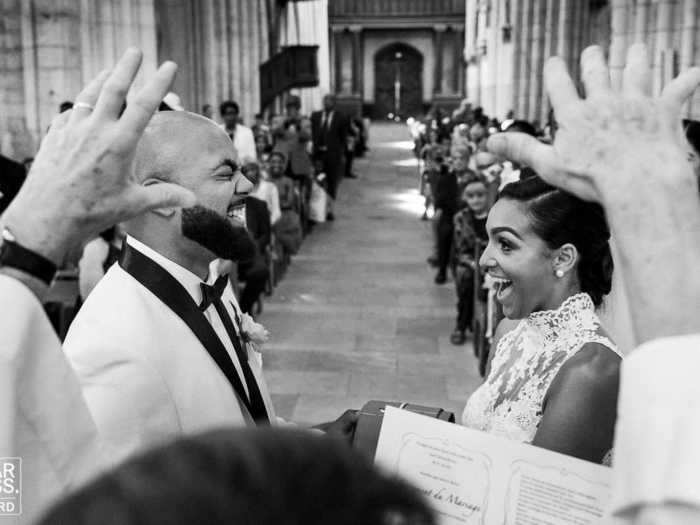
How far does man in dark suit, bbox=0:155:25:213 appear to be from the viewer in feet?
15.2

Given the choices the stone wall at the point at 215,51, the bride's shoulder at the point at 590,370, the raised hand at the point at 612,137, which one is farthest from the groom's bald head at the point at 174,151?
the stone wall at the point at 215,51

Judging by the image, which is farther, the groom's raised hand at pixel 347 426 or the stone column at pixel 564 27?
the stone column at pixel 564 27

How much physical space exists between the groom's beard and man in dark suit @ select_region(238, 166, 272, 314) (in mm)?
5576

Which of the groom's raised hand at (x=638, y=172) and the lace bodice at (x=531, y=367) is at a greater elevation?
the groom's raised hand at (x=638, y=172)

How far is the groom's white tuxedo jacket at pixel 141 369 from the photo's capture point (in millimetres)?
1899

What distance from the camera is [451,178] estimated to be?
9.97 m

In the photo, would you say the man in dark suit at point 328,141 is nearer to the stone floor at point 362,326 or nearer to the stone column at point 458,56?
the stone floor at point 362,326

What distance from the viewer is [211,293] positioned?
2428mm

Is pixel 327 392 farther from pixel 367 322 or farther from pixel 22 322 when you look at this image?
pixel 22 322

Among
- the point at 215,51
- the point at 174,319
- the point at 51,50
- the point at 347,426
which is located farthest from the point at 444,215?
the point at 215,51

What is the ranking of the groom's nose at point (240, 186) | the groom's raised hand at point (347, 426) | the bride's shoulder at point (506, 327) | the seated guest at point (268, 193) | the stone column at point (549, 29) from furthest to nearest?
the stone column at point (549, 29) < the seated guest at point (268, 193) < the bride's shoulder at point (506, 327) < the groom's nose at point (240, 186) < the groom's raised hand at point (347, 426)

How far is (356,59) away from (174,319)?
118ft

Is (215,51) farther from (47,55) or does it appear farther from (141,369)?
(141,369)

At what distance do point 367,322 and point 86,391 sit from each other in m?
7.05
